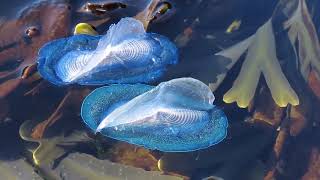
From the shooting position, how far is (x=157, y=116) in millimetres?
1805

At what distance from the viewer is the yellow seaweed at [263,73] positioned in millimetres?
2211

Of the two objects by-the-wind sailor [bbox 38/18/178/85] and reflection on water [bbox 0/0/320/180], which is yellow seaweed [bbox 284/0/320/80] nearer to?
reflection on water [bbox 0/0/320/180]

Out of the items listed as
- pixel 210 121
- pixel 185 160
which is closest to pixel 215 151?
pixel 185 160

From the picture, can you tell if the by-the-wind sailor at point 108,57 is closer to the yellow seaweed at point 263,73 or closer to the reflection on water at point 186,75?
the reflection on water at point 186,75

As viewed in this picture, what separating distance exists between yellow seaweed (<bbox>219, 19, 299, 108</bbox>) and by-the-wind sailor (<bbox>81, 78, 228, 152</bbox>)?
330 millimetres

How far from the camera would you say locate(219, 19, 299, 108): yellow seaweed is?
2.21 meters

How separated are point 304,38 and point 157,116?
1.21 metres

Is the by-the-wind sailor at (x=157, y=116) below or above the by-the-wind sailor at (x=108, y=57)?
below

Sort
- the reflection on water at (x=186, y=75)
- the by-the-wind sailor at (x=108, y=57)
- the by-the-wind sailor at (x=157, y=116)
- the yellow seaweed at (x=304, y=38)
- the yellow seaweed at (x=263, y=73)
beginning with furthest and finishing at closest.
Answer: the yellow seaweed at (x=304, y=38) < the yellow seaweed at (x=263, y=73) < the reflection on water at (x=186, y=75) < the by-the-wind sailor at (x=108, y=57) < the by-the-wind sailor at (x=157, y=116)

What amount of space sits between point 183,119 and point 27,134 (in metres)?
0.79

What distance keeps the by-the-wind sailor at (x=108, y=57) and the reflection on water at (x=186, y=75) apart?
13 cm

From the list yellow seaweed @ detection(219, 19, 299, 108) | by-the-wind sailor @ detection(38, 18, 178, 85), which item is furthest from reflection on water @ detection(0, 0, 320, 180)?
by-the-wind sailor @ detection(38, 18, 178, 85)

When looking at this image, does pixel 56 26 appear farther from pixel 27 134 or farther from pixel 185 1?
pixel 185 1

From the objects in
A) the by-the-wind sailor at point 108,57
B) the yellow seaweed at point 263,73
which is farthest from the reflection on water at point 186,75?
the by-the-wind sailor at point 108,57
